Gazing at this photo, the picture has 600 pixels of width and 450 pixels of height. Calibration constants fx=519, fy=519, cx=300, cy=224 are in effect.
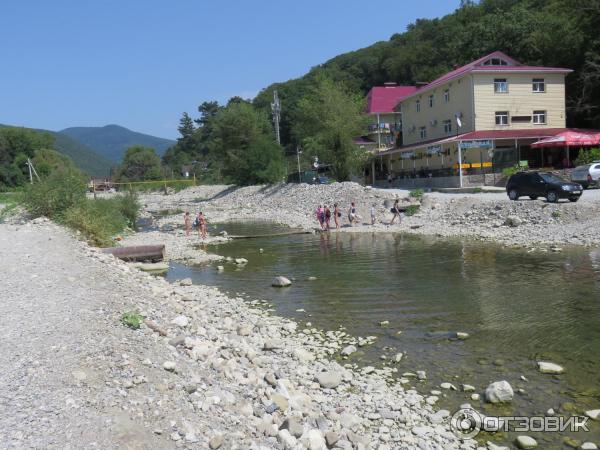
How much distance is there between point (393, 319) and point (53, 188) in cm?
2070

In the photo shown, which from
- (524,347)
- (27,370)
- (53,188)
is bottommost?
(524,347)

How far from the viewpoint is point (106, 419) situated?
5.34m

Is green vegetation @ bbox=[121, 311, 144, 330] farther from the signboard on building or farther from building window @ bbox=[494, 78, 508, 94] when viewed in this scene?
building window @ bbox=[494, 78, 508, 94]

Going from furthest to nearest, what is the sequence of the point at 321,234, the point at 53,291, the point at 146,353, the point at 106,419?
the point at 321,234, the point at 53,291, the point at 146,353, the point at 106,419

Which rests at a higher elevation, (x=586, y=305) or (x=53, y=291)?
(x=53, y=291)

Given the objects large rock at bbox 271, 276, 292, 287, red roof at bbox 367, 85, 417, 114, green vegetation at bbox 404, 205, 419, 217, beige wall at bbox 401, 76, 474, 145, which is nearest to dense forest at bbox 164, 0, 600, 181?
red roof at bbox 367, 85, 417, 114

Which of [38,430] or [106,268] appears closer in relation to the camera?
[38,430]

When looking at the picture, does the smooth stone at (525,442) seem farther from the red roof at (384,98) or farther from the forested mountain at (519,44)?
the red roof at (384,98)

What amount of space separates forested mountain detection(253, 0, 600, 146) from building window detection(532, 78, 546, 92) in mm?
3342

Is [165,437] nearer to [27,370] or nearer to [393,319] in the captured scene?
[27,370]

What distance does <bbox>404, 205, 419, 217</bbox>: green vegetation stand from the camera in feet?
111

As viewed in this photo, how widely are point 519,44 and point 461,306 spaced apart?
2030 inches

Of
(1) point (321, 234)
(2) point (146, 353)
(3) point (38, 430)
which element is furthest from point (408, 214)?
(3) point (38, 430)

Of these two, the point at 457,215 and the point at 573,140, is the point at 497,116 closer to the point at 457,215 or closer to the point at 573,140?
the point at 573,140
